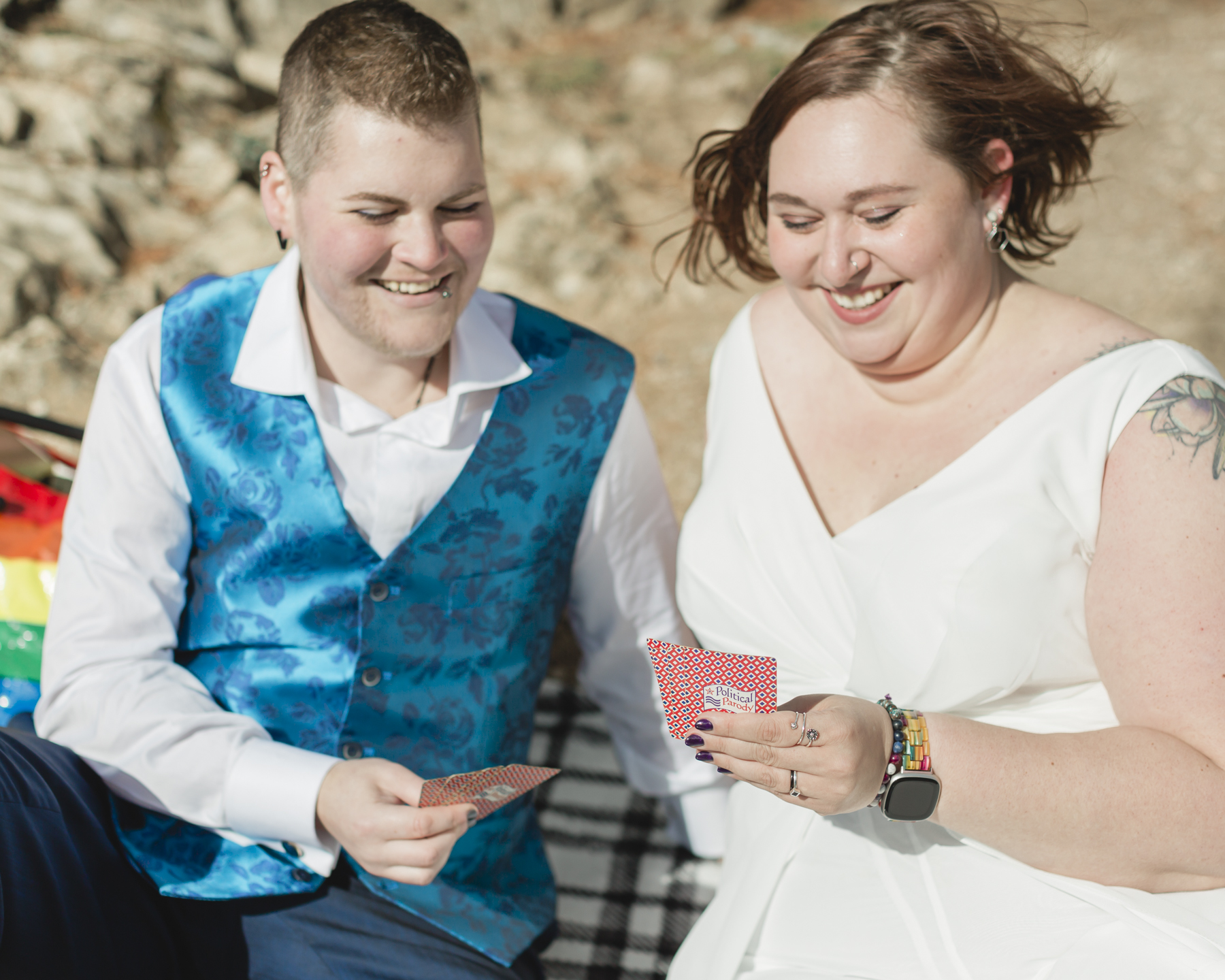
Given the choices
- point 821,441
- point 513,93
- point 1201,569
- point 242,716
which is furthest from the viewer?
point 513,93

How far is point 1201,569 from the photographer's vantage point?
1.80 metres

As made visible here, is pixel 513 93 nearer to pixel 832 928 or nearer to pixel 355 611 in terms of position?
pixel 355 611

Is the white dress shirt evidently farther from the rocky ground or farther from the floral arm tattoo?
the rocky ground

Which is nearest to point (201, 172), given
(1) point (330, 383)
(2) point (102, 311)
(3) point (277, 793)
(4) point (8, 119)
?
(4) point (8, 119)

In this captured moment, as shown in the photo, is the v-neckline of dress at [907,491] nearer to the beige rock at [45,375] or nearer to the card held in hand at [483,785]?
the card held in hand at [483,785]

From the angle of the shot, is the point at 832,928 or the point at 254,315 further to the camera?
the point at 254,315

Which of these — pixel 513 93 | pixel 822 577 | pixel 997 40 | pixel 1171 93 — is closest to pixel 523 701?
pixel 822 577

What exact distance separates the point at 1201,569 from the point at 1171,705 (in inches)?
9.7

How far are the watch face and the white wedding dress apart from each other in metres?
0.05

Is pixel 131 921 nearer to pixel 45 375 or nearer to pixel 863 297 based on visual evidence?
pixel 863 297

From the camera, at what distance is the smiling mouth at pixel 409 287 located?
6.84ft

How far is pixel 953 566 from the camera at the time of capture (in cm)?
202

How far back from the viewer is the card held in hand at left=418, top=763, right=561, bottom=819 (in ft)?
6.02

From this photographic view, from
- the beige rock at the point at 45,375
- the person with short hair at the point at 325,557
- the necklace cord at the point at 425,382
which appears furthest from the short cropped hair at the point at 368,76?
the beige rock at the point at 45,375
